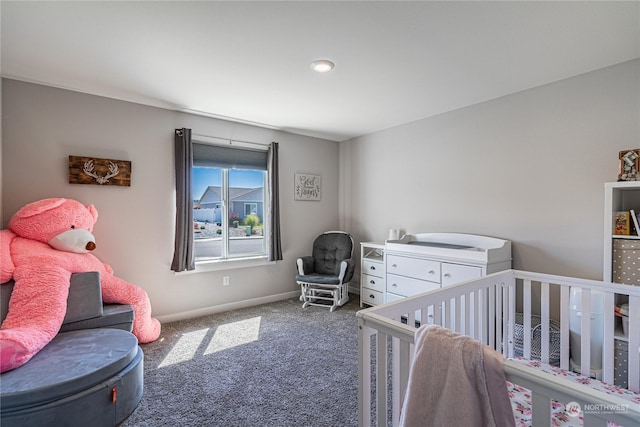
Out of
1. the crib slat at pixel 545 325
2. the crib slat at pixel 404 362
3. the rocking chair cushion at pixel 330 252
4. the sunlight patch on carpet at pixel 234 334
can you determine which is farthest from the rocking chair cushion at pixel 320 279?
the crib slat at pixel 404 362

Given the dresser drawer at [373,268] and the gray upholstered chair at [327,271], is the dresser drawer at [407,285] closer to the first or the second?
the dresser drawer at [373,268]

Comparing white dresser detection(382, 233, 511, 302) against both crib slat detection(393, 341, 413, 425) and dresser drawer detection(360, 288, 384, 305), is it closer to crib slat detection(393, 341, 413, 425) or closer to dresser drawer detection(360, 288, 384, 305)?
dresser drawer detection(360, 288, 384, 305)

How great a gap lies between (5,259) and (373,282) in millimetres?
3373

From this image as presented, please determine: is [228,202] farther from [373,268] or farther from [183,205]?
[373,268]

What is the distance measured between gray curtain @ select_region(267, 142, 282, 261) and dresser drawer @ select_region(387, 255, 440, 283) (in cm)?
146

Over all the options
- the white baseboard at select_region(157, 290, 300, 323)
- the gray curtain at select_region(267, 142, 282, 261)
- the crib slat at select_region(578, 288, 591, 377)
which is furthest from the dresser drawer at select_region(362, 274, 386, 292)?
→ the crib slat at select_region(578, 288, 591, 377)

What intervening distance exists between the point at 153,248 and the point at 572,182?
401cm

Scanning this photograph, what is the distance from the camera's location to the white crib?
0.72m

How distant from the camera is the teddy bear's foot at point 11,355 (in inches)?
60.1

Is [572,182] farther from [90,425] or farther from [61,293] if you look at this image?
[61,293]

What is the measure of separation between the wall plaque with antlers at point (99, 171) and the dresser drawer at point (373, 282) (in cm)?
290

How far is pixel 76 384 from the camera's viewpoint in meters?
1.53

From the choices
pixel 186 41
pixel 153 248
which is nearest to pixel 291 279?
Answer: pixel 153 248

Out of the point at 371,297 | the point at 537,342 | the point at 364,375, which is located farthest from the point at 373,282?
the point at 364,375
